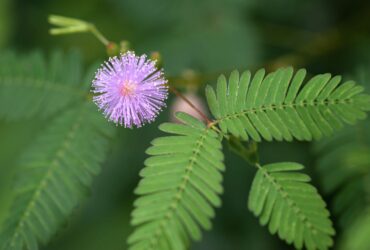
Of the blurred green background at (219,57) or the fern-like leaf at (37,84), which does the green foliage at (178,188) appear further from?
the blurred green background at (219,57)

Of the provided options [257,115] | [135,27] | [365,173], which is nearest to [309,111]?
[257,115]

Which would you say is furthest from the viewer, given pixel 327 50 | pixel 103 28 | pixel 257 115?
pixel 103 28

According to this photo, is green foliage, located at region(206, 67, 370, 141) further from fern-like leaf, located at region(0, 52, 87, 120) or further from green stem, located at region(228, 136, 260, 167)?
fern-like leaf, located at region(0, 52, 87, 120)

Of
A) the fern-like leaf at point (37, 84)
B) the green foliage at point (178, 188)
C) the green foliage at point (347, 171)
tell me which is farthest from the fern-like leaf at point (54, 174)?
the green foliage at point (347, 171)

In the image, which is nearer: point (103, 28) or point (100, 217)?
point (100, 217)

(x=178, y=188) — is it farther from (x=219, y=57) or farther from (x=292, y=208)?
(x=219, y=57)

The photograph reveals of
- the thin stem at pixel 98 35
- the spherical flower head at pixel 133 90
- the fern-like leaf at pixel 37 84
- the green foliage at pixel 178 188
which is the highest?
the fern-like leaf at pixel 37 84

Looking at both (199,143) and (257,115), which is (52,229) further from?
(257,115)
